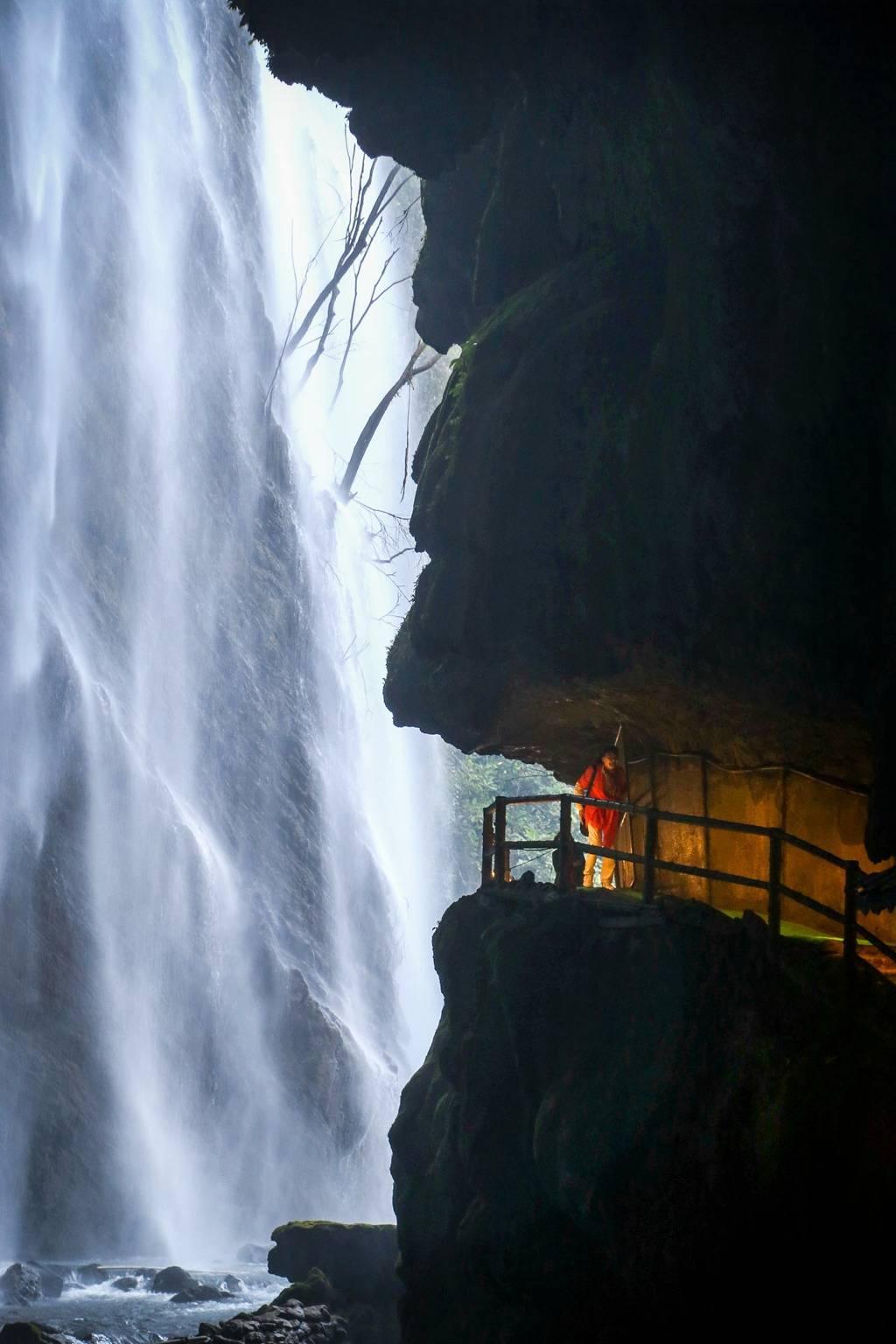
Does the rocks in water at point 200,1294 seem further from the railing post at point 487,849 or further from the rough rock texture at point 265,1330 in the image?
the railing post at point 487,849

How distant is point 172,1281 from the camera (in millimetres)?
20984

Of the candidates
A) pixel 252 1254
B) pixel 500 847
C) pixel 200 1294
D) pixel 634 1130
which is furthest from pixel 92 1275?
pixel 634 1130

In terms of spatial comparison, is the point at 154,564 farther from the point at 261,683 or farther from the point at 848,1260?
the point at 848,1260

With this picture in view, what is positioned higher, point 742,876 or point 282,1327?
point 742,876

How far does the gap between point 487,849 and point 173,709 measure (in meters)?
17.7

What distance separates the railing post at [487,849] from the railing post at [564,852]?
7.38ft

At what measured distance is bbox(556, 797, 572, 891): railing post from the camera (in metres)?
13.5

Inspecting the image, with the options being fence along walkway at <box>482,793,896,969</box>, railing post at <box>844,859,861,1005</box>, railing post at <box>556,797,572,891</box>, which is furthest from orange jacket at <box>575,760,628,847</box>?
railing post at <box>844,859,861,1005</box>

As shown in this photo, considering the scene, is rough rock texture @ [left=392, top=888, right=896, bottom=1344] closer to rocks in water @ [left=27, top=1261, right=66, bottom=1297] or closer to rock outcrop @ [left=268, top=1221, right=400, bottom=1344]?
rock outcrop @ [left=268, top=1221, right=400, bottom=1344]

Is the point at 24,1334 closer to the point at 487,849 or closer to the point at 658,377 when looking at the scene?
the point at 487,849

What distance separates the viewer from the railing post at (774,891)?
385 inches

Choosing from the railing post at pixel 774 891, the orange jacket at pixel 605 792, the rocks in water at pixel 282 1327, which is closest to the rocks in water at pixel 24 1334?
the rocks in water at pixel 282 1327

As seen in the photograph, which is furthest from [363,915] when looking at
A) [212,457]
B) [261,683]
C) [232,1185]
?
[212,457]

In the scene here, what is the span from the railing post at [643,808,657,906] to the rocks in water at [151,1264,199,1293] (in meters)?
13.6
